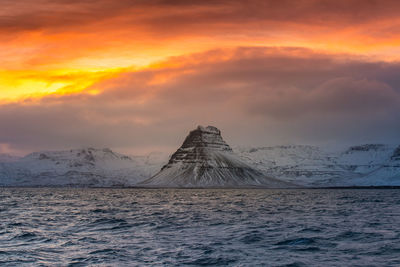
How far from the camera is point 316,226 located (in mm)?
64062

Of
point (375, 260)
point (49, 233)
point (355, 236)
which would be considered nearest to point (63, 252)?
point (49, 233)

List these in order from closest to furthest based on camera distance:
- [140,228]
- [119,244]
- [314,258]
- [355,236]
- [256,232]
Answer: [314,258] → [119,244] → [355,236] → [256,232] → [140,228]

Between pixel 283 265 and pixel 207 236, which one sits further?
pixel 207 236

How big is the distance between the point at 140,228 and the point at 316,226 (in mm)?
20962

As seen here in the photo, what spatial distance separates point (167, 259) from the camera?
131 feet

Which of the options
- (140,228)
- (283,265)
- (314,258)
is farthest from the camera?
(140,228)

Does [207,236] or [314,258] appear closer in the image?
[314,258]

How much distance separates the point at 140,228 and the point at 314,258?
1082 inches

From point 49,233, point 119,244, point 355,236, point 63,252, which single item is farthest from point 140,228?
point 355,236

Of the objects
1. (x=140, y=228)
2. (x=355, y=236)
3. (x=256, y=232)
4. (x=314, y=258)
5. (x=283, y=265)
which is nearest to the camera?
(x=283, y=265)

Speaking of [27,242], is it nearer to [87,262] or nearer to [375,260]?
[87,262]

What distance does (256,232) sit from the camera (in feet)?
188

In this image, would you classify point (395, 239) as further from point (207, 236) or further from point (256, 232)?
point (207, 236)

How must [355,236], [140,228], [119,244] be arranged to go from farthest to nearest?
[140,228] → [355,236] → [119,244]
